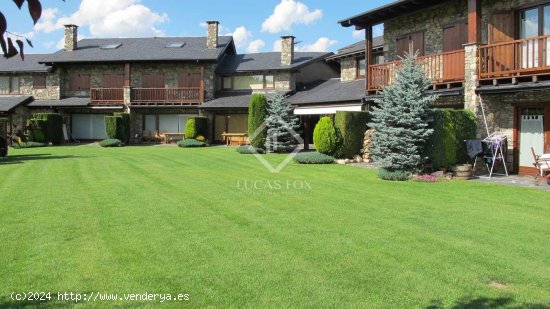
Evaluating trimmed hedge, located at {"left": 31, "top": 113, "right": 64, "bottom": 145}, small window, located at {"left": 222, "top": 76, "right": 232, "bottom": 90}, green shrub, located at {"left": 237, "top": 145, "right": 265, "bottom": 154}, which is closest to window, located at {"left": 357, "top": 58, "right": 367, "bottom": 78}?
green shrub, located at {"left": 237, "top": 145, "right": 265, "bottom": 154}

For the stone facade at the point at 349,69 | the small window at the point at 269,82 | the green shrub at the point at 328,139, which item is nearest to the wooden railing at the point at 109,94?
the small window at the point at 269,82

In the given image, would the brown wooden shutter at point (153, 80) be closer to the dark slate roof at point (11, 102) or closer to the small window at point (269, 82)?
the small window at point (269, 82)

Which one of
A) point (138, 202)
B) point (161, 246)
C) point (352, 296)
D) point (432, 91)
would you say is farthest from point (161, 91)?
point (352, 296)

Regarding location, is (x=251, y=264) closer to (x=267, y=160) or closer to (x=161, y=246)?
(x=161, y=246)

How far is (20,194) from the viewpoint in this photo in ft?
36.4

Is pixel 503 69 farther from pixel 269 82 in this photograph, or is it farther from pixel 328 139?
pixel 269 82

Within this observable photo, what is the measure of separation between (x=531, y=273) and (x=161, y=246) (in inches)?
192

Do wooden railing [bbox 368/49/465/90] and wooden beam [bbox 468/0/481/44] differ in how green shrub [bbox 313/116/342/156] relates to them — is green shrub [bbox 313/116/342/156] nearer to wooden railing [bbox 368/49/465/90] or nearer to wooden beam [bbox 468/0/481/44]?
wooden railing [bbox 368/49/465/90]

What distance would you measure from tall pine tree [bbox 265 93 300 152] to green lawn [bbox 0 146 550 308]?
1287 cm

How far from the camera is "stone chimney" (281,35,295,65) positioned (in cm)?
3691

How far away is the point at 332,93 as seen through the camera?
29.1 meters

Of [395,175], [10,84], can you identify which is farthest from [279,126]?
[10,84]

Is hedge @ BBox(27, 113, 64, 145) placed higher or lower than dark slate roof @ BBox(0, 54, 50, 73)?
lower

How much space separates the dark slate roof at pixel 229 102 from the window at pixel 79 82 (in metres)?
10.7
